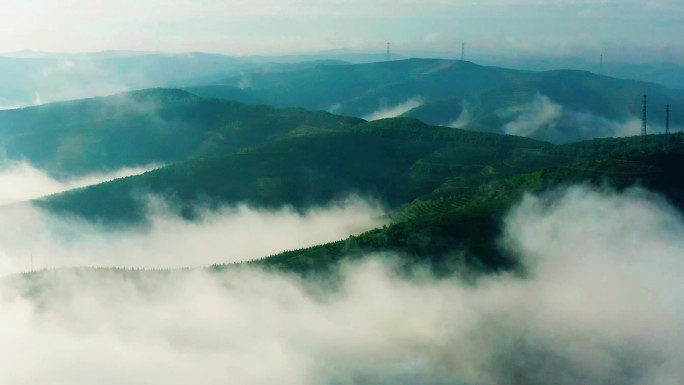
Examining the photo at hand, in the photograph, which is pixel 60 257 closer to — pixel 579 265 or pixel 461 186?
pixel 461 186

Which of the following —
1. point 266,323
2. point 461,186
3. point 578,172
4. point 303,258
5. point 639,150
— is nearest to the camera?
point 266,323

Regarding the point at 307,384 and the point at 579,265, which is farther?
the point at 579,265

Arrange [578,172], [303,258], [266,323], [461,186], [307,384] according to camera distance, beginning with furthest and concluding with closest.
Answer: [461,186]
[578,172]
[303,258]
[266,323]
[307,384]

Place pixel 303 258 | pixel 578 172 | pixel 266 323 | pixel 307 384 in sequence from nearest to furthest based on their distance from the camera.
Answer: pixel 307 384, pixel 266 323, pixel 303 258, pixel 578 172

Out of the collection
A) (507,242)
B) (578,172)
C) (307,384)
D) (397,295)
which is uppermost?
(578,172)

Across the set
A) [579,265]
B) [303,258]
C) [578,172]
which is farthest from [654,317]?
[303,258]

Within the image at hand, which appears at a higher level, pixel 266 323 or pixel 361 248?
pixel 361 248

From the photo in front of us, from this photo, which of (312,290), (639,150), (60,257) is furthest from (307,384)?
(60,257)

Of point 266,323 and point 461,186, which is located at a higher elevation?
point 461,186

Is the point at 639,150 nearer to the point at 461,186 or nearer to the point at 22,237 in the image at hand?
the point at 461,186
